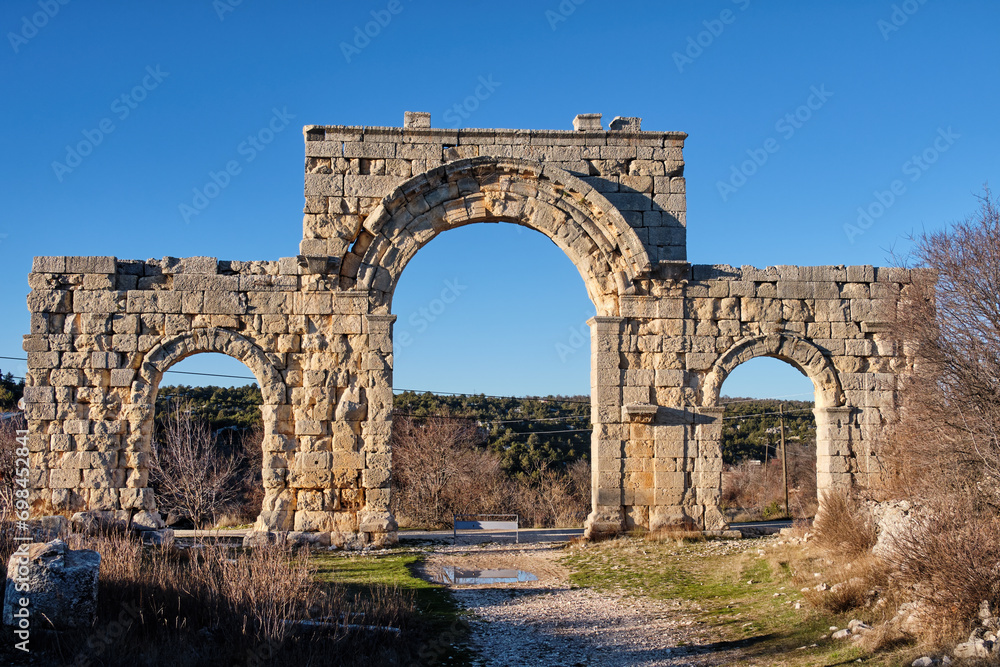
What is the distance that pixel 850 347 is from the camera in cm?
1252

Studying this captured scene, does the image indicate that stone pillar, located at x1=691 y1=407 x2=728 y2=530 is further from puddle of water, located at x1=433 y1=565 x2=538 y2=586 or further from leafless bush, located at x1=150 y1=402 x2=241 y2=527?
leafless bush, located at x1=150 y1=402 x2=241 y2=527

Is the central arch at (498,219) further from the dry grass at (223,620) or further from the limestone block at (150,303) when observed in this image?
the dry grass at (223,620)

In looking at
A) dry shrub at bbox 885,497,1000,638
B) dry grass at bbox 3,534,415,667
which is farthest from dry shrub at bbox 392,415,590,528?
dry shrub at bbox 885,497,1000,638

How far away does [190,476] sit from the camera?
1697cm

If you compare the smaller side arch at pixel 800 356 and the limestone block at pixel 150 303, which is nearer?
the limestone block at pixel 150 303

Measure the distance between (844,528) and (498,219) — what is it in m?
6.78

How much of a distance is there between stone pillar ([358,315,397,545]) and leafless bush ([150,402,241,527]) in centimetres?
266

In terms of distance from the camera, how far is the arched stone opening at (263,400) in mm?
11602

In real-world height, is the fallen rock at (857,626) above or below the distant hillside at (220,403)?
below

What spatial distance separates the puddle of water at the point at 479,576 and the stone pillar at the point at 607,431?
2.21 metres

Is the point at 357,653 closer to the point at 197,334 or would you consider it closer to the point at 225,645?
the point at 225,645

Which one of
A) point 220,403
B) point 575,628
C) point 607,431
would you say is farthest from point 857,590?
point 220,403

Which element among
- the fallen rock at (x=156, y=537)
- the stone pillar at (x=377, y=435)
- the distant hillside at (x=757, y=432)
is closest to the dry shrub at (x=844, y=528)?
the stone pillar at (x=377, y=435)

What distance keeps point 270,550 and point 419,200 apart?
21.2ft
